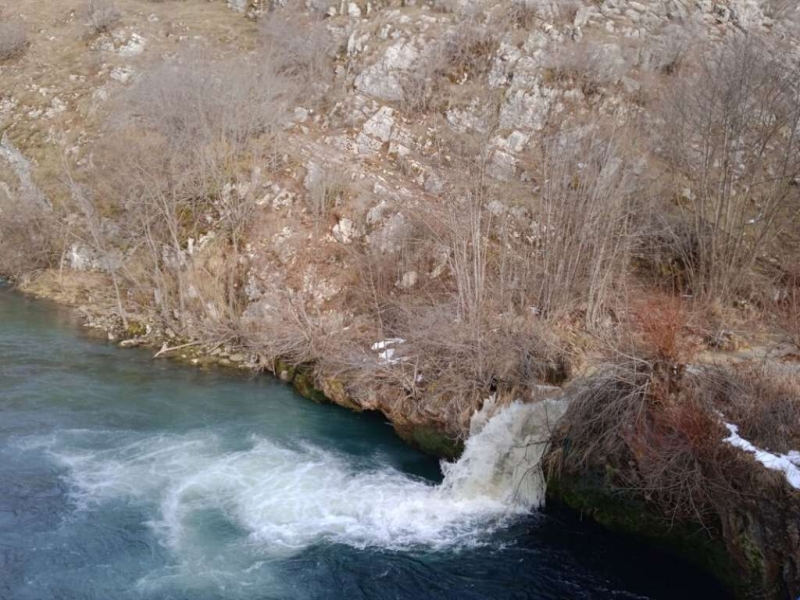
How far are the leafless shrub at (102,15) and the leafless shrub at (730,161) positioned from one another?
115 feet

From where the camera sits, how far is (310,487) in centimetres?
1509

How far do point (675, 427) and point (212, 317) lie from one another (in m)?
16.7

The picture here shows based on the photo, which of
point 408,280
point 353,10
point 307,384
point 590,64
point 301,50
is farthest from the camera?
point 353,10

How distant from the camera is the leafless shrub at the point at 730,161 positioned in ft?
65.9

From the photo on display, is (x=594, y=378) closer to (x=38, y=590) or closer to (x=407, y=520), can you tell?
(x=407, y=520)

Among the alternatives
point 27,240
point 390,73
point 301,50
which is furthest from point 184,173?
point 301,50

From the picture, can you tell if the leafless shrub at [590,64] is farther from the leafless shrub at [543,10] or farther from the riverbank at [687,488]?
the riverbank at [687,488]

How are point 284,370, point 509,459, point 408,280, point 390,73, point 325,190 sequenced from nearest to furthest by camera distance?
point 509,459 → point 284,370 → point 408,280 → point 325,190 → point 390,73

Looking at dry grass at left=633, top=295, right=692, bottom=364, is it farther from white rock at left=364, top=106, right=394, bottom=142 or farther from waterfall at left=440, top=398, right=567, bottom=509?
white rock at left=364, top=106, right=394, bottom=142

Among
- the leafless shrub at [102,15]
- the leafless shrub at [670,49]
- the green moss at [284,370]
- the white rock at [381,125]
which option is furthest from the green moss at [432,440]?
the leafless shrub at [102,15]

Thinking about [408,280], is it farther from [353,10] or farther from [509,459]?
[353,10]

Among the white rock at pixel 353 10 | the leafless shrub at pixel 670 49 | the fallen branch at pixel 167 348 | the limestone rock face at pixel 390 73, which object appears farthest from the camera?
the white rock at pixel 353 10

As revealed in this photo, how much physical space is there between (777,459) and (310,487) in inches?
374

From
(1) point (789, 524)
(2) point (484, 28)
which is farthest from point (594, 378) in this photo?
(2) point (484, 28)
